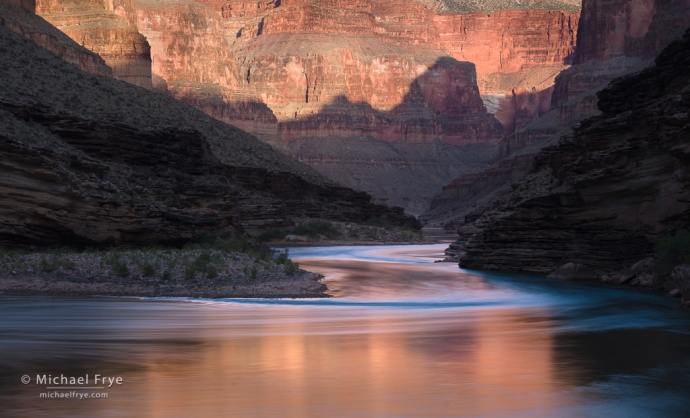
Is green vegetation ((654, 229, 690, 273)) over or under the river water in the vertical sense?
over

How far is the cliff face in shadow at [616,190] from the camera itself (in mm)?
40906

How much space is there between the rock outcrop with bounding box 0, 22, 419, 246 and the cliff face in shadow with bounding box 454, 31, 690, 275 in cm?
1794

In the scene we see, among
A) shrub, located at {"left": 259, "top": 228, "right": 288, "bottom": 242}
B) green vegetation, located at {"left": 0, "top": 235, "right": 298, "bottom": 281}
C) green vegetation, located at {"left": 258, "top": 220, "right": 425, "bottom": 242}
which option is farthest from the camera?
green vegetation, located at {"left": 258, "top": 220, "right": 425, "bottom": 242}

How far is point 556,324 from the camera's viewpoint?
29.3 metres

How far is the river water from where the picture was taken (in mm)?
16797

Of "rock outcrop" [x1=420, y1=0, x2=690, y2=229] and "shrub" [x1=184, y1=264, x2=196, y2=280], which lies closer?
"shrub" [x1=184, y1=264, x2=196, y2=280]

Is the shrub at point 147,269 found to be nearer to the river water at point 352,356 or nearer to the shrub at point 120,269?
the shrub at point 120,269

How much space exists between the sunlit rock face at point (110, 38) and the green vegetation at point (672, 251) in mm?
68992

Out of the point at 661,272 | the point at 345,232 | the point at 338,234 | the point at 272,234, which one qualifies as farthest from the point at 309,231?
the point at 661,272

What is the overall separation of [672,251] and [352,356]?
2077 centimetres

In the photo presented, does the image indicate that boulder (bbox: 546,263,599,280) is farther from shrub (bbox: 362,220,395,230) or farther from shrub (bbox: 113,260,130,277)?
shrub (bbox: 362,220,395,230)

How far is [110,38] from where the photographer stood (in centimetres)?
9944

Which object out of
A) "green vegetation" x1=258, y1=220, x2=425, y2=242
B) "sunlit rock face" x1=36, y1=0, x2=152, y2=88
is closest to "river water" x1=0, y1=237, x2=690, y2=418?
"green vegetation" x1=258, y1=220, x2=425, y2=242

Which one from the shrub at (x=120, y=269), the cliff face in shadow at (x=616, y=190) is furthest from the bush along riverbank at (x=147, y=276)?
the cliff face in shadow at (x=616, y=190)
